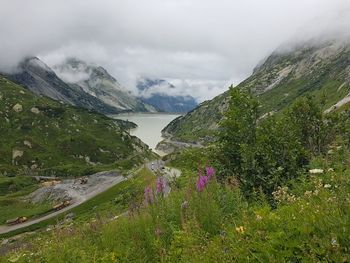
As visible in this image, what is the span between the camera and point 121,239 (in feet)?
40.0

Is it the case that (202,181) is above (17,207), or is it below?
below

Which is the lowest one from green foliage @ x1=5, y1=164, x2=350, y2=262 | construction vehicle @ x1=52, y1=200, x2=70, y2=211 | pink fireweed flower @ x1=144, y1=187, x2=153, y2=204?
green foliage @ x1=5, y1=164, x2=350, y2=262

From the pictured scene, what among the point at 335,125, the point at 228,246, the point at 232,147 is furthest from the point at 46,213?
the point at 228,246

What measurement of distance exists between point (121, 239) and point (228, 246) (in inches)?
187

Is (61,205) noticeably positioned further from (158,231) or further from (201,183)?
(158,231)

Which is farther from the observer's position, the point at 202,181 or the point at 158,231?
the point at 202,181

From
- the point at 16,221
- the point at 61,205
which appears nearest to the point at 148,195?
the point at 16,221

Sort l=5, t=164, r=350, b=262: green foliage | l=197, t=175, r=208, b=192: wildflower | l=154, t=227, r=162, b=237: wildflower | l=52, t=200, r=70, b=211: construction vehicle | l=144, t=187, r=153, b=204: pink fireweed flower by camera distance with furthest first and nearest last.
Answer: l=52, t=200, r=70, b=211: construction vehicle
l=144, t=187, r=153, b=204: pink fireweed flower
l=197, t=175, r=208, b=192: wildflower
l=154, t=227, r=162, b=237: wildflower
l=5, t=164, r=350, b=262: green foliage

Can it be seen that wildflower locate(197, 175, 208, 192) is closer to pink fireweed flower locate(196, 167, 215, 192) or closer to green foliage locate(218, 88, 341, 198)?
pink fireweed flower locate(196, 167, 215, 192)

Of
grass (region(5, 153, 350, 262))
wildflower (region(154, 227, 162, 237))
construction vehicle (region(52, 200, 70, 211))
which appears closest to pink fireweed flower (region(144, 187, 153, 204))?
grass (region(5, 153, 350, 262))

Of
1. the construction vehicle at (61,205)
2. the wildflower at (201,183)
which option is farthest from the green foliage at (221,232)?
the construction vehicle at (61,205)

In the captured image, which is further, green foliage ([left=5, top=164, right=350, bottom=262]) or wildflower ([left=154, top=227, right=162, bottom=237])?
wildflower ([left=154, top=227, right=162, bottom=237])

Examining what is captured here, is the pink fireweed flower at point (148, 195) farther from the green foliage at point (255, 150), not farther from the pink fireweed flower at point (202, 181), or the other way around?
the green foliage at point (255, 150)

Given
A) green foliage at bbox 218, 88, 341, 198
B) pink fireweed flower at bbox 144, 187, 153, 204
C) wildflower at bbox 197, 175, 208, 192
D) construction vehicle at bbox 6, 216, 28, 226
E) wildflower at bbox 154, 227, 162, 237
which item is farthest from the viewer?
construction vehicle at bbox 6, 216, 28, 226
